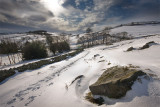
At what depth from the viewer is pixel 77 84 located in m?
5.22

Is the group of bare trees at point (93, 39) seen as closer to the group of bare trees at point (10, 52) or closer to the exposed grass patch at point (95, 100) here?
the group of bare trees at point (10, 52)

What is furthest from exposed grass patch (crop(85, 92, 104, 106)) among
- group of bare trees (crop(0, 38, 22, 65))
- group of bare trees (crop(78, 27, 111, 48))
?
group of bare trees (crop(78, 27, 111, 48))

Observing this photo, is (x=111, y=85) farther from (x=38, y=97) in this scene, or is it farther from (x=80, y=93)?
(x=38, y=97)

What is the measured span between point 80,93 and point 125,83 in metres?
2.59

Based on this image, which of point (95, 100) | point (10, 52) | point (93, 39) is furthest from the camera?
point (93, 39)

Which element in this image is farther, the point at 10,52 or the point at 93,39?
the point at 93,39

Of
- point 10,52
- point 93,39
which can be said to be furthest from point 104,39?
point 10,52

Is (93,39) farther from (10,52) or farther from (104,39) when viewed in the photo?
(10,52)

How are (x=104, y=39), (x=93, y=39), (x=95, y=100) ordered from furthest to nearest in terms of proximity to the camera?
(x=93, y=39)
(x=104, y=39)
(x=95, y=100)

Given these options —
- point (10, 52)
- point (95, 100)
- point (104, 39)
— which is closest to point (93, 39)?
point (104, 39)

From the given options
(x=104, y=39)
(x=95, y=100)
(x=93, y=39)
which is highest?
(x=93, y=39)

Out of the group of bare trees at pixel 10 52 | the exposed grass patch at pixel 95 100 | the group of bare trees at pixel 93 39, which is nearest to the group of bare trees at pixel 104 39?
the group of bare trees at pixel 93 39

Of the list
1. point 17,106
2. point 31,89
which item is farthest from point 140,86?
point 31,89

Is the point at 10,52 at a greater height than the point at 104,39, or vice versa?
the point at 104,39
